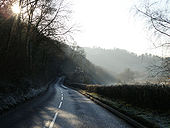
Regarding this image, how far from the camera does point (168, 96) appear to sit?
27.1ft

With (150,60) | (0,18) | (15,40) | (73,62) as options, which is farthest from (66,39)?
(73,62)

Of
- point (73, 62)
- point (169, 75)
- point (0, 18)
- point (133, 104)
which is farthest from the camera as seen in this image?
point (73, 62)

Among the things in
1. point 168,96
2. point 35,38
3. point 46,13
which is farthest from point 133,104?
point 35,38

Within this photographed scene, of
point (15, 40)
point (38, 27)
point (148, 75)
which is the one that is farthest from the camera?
point (38, 27)

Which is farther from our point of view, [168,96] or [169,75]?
[168,96]

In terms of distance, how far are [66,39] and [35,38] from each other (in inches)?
170

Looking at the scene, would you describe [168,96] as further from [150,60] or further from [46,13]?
[46,13]

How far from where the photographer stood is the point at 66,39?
21578 mm

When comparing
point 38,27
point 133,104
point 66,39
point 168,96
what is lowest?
point 133,104

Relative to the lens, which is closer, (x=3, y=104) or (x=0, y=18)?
(x=3, y=104)

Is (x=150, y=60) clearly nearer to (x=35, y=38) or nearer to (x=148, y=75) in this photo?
(x=148, y=75)

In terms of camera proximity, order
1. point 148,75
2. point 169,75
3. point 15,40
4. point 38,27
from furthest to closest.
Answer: point 38,27
point 15,40
point 148,75
point 169,75

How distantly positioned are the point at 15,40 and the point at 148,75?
13481 millimetres

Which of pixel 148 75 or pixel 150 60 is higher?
pixel 150 60
